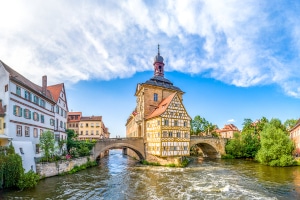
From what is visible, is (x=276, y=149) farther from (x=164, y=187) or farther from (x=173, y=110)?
(x=164, y=187)

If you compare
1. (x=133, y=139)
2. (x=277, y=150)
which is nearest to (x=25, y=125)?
(x=133, y=139)

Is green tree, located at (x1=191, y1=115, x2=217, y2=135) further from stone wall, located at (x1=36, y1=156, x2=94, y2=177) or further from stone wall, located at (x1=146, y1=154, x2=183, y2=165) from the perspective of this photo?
stone wall, located at (x1=36, y1=156, x2=94, y2=177)

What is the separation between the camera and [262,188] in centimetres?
1731

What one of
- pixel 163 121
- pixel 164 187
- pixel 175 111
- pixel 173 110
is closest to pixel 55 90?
pixel 163 121

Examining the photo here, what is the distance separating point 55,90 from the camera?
3081cm

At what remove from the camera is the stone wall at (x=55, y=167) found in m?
19.8

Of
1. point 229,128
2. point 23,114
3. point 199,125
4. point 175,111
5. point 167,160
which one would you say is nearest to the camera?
point 23,114

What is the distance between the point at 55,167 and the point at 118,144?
10.7 metres

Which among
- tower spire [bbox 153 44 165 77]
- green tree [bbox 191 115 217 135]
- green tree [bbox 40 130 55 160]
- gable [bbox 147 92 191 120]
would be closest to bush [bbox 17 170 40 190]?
green tree [bbox 40 130 55 160]

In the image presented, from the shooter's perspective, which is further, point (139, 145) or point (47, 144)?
point (139, 145)

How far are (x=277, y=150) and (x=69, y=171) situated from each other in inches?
1020

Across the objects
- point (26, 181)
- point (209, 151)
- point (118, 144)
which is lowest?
point (209, 151)

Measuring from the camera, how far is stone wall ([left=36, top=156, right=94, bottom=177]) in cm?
1979

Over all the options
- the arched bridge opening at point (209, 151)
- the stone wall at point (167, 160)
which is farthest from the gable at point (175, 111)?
the arched bridge opening at point (209, 151)
